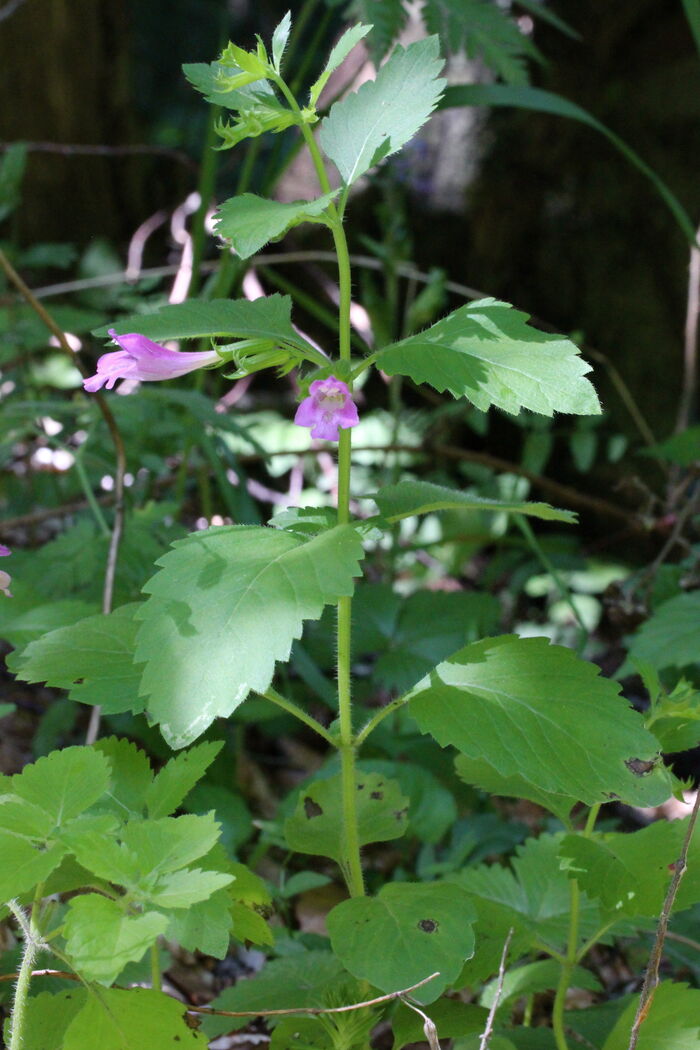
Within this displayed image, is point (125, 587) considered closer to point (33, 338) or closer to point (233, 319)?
point (233, 319)

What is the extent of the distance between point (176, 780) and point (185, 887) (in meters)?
0.21

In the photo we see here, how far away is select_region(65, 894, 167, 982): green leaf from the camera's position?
842 mm

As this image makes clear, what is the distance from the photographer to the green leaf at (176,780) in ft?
3.58

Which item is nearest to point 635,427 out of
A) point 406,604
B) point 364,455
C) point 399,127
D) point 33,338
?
point 364,455

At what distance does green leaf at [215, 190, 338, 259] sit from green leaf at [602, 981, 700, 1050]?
976mm

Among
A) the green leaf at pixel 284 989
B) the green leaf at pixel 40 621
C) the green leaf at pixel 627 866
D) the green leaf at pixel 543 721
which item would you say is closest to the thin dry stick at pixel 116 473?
the green leaf at pixel 40 621

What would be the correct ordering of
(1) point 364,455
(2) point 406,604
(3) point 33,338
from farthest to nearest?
1. (1) point 364,455
2. (3) point 33,338
3. (2) point 406,604

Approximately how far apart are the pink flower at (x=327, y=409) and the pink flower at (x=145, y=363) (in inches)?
A: 5.6

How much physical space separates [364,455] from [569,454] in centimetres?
78

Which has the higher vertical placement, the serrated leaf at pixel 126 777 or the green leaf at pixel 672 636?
the serrated leaf at pixel 126 777

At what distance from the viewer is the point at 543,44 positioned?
345 cm

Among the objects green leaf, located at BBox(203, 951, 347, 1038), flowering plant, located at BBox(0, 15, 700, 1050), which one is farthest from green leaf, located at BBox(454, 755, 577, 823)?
green leaf, located at BBox(203, 951, 347, 1038)

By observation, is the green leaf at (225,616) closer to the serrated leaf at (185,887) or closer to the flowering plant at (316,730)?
the flowering plant at (316,730)

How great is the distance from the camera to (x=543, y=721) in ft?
3.47
